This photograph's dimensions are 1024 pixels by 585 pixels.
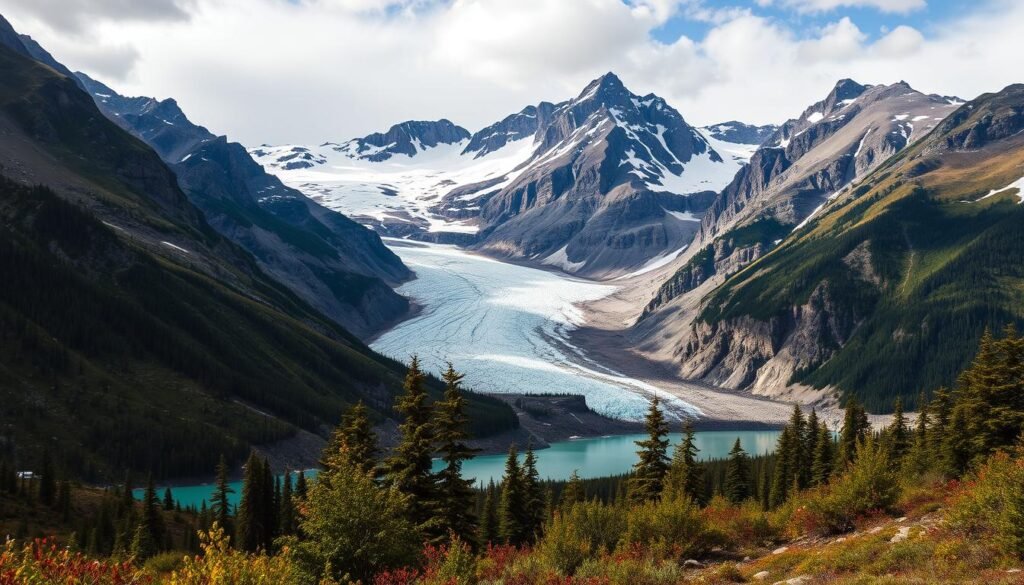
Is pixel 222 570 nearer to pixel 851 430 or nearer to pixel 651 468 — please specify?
pixel 651 468

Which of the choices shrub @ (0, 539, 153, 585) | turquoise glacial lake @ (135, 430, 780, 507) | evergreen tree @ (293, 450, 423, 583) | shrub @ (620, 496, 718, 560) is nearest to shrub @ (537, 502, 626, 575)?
shrub @ (620, 496, 718, 560)

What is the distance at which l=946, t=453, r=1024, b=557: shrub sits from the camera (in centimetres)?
1435

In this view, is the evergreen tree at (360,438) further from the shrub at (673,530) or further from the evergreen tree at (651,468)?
the evergreen tree at (651,468)

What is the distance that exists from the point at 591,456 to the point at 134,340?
78.2 metres

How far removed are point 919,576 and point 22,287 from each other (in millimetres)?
117212

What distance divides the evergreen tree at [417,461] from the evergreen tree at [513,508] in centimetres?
1530

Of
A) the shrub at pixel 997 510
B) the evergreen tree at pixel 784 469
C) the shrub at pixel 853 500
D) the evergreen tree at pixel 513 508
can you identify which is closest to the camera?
the shrub at pixel 997 510

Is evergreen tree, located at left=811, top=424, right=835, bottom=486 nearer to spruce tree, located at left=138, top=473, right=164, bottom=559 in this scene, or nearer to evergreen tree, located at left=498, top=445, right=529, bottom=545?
evergreen tree, located at left=498, top=445, right=529, bottom=545

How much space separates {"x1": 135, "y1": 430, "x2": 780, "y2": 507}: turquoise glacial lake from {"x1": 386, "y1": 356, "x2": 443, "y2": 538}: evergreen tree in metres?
69.9

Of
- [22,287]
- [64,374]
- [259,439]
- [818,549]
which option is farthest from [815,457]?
[22,287]

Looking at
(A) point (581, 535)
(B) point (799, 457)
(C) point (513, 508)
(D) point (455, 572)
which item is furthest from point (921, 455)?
(D) point (455, 572)

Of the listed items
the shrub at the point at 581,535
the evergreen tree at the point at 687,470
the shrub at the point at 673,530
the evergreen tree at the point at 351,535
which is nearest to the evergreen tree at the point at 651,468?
the evergreen tree at the point at 687,470

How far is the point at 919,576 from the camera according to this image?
1423cm

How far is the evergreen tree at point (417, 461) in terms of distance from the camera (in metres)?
28.4
